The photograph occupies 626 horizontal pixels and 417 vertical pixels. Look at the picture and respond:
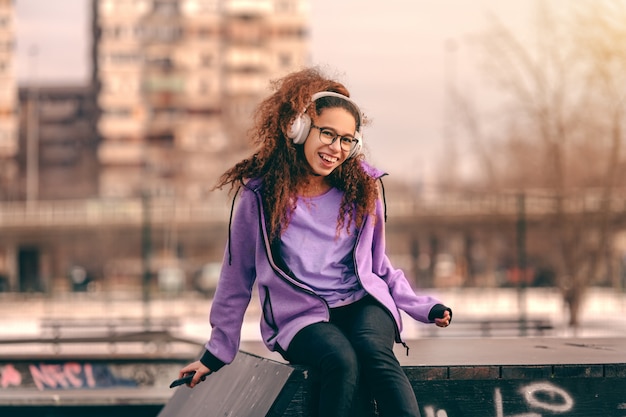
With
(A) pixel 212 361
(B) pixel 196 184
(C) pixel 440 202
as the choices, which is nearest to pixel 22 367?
(A) pixel 212 361

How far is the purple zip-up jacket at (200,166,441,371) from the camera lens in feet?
15.6

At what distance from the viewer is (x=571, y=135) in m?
26.5

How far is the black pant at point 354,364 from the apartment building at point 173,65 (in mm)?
97956

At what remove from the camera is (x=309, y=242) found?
191 inches

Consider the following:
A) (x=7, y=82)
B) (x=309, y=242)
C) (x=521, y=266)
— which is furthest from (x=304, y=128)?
(x=7, y=82)

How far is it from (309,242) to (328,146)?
379mm

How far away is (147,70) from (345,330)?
102675mm

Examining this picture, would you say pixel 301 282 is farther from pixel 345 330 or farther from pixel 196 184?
pixel 196 184

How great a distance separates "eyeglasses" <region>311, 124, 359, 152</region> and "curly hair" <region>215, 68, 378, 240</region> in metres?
0.06

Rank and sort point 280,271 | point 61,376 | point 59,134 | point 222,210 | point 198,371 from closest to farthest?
point 280,271 < point 198,371 < point 61,376 < point 222,210 < point 59,134

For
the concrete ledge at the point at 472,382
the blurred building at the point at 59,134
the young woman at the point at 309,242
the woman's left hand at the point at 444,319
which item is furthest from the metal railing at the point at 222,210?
the blurred building at the point at 59,134

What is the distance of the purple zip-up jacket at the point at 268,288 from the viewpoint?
477cm

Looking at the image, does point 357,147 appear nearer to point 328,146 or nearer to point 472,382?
point 328,146

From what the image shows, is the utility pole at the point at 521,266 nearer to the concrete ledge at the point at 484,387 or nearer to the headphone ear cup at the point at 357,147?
the concrete ledge at the point at 484,387
